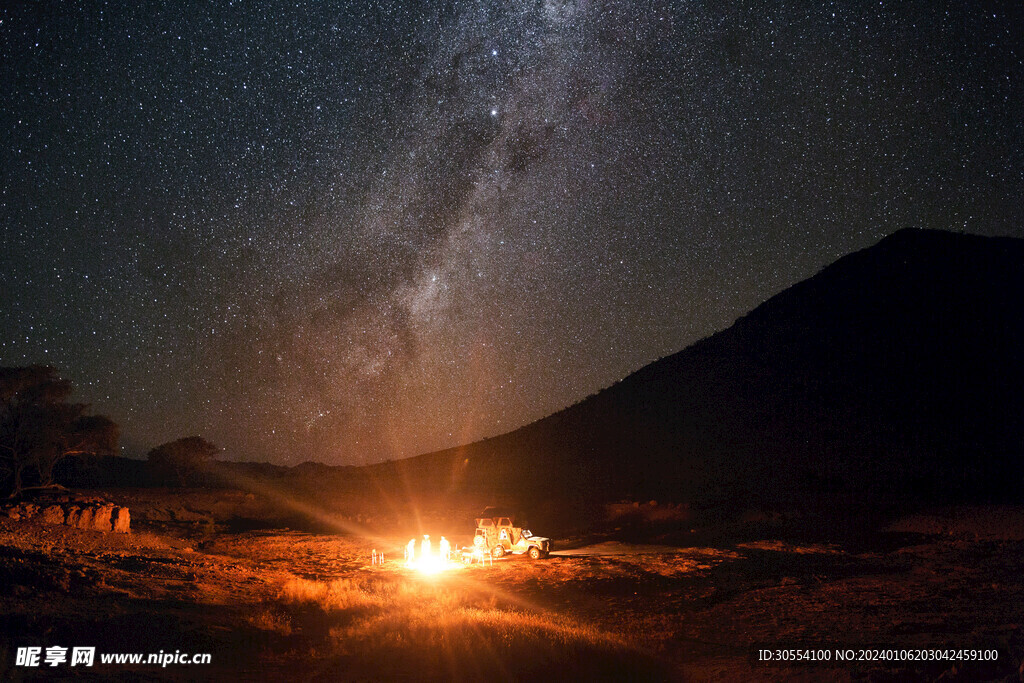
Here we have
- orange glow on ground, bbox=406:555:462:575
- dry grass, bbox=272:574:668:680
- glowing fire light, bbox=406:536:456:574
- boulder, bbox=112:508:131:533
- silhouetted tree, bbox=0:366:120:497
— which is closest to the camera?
dry grass, bbox=272:574:668:680

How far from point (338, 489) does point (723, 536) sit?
41882mm

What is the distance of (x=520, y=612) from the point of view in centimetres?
1345

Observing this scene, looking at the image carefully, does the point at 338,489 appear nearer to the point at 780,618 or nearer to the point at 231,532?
the point at 231,532

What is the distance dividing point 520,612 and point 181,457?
52802 mm

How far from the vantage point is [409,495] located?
5897 cm

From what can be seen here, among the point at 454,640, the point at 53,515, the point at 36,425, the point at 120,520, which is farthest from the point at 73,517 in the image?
the point at 454,640

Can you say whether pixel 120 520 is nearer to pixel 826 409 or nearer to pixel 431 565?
pixel 431 565

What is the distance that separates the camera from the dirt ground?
31.4 ft

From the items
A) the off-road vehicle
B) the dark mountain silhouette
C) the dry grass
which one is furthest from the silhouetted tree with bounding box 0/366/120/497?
the dark mountain silhouette

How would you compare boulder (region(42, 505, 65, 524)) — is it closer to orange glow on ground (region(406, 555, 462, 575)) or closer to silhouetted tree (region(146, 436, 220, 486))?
orange glow on ground (region(406, 555, 462, 575))

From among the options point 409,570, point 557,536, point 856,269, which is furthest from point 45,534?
point 856,269

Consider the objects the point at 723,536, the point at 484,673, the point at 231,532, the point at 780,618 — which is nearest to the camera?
the point at 484,673

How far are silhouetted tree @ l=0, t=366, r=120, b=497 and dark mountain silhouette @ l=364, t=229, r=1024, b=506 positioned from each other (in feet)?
102

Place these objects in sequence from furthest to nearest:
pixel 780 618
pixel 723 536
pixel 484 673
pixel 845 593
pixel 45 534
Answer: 1. pixel 723 536
2. pixel 45 534
3. pixel 845 593
4. pixel 780 618
5. pixel 484 673
